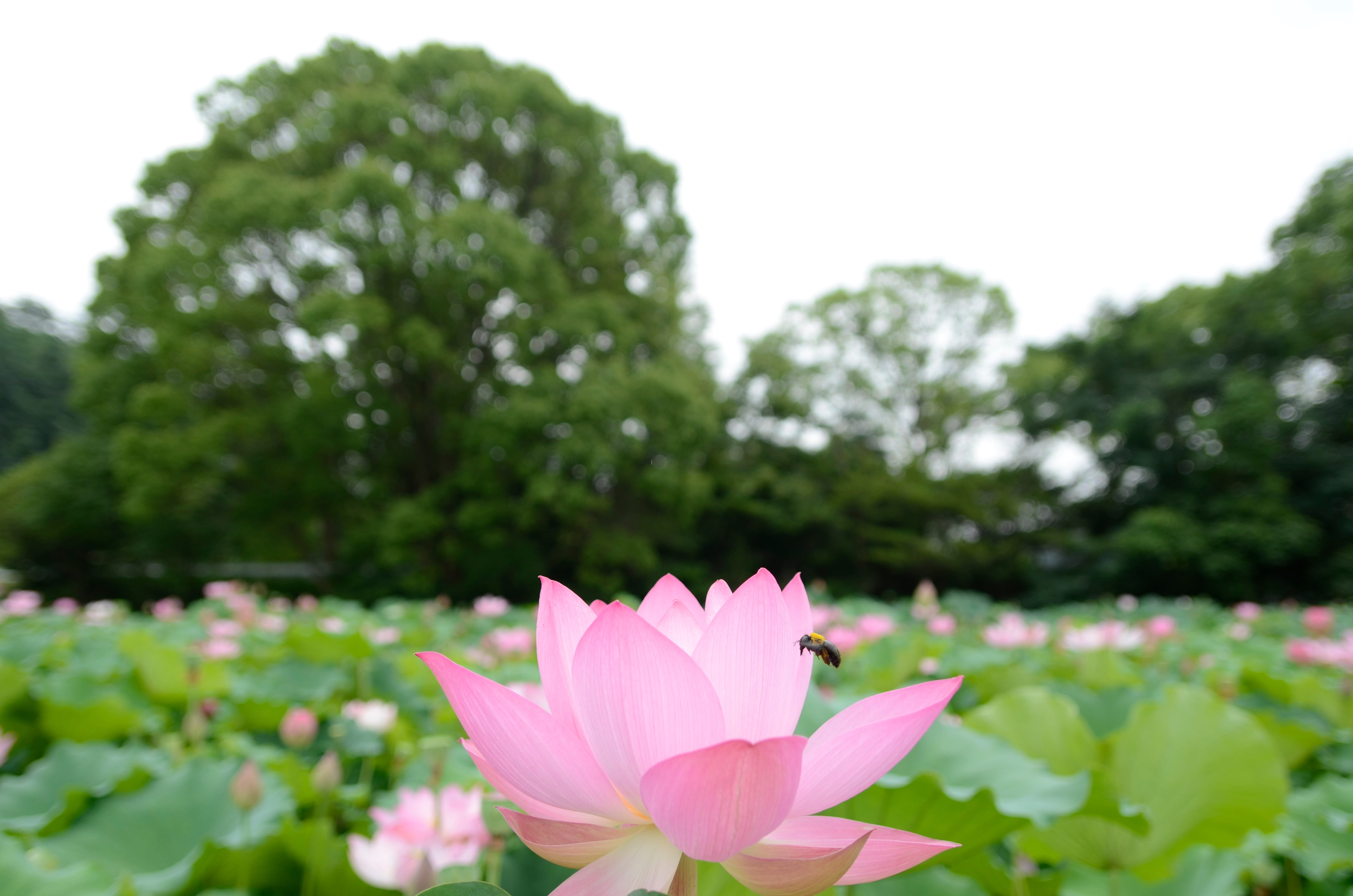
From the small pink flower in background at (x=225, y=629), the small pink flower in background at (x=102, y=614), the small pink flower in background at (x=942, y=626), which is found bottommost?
the small pink flower in background at (x=102, y=614)

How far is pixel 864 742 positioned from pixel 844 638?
47.2 inches

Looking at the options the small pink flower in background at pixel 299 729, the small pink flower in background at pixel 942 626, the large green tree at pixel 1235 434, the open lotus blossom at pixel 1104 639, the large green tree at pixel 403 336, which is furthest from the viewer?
the large green tree at pixel 1235 434

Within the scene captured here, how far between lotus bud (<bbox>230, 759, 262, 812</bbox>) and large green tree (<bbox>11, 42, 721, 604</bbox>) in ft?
19.4

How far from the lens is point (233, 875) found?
57 cm

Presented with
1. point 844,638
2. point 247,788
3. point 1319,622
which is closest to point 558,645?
point 247,788

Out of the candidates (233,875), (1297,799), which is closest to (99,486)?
(233,875)

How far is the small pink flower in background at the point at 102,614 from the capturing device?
216cm

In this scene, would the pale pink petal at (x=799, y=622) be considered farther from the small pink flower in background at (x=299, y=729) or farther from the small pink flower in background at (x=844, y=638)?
the small pink flower in background at (x=844, y=638)

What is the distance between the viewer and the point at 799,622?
0.93ft

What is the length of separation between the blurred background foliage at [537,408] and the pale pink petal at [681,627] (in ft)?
20.4

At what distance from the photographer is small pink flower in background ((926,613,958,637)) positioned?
187cm

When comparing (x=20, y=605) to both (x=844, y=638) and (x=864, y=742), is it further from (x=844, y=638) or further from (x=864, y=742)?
(x=864, y=742)

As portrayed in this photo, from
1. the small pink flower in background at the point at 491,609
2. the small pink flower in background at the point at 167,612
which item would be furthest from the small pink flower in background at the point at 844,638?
the small pink flower in background at the point at 167,612

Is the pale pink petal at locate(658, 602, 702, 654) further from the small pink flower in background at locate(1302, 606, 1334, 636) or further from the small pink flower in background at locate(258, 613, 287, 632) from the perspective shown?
the small pink flower in background at locate(1302, 606, 1334, 636)
